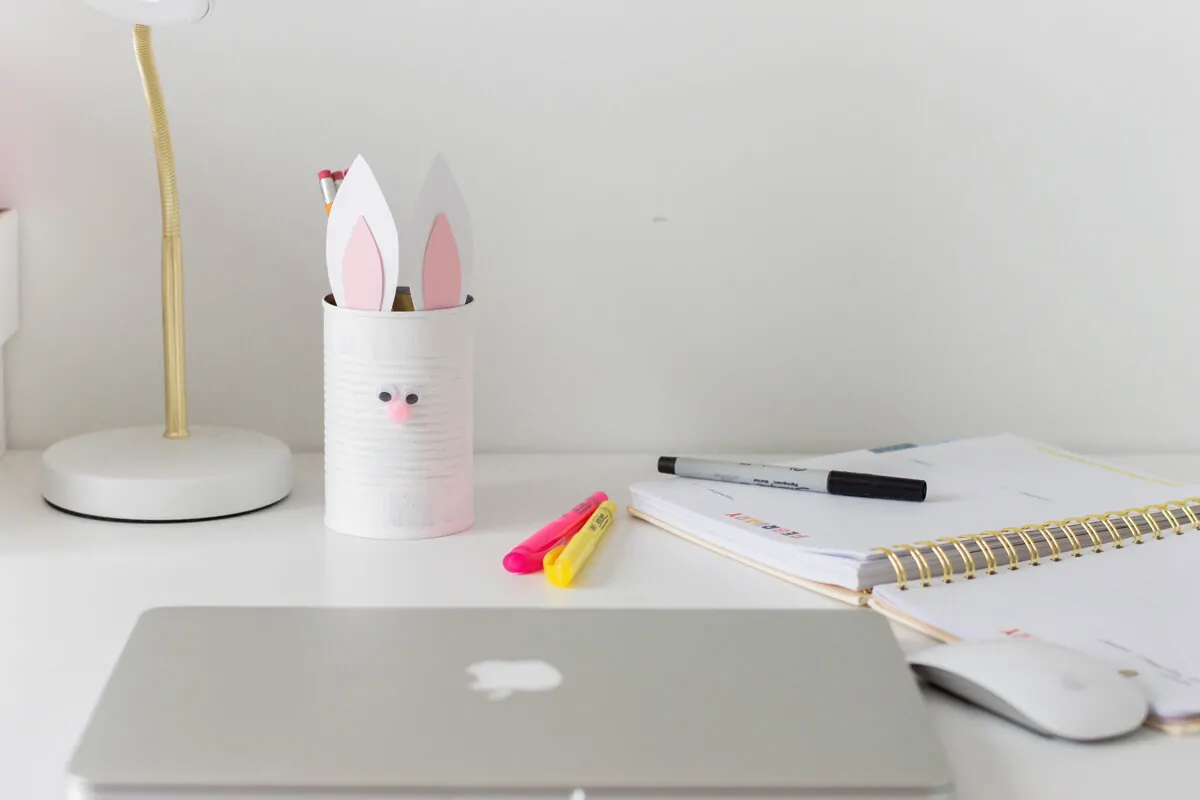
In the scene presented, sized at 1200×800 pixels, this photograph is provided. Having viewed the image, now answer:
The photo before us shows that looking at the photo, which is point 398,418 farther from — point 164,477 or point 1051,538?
point 1051,538

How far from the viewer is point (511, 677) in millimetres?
602

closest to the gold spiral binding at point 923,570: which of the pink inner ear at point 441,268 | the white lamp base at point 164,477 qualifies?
the pink inner ear at point 441,268

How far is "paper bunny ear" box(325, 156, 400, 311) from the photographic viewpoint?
81 cm

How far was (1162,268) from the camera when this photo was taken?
1.11 metres

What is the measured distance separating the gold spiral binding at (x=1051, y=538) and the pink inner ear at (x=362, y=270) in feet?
1.13

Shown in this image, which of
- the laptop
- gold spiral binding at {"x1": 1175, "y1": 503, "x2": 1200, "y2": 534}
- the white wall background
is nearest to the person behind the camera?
the laptop

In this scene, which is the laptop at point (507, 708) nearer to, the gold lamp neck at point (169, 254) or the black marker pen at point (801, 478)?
the black marker pen at point (801, 478)

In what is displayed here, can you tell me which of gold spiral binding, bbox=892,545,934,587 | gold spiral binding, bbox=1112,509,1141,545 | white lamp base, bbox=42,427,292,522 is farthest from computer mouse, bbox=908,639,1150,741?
white lamp base, bbox=42,427,292,522

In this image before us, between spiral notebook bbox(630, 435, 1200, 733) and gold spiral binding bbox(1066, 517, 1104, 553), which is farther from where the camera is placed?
gold spiral binding bbox(1066, 517, 1104, 553)

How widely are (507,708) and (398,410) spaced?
11.4 inches

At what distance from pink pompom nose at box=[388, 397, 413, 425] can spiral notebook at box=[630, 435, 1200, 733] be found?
18cm

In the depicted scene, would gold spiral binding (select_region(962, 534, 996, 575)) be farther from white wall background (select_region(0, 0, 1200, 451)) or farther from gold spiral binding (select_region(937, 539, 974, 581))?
white wall background (select_region(0, 0, 1200, 451))

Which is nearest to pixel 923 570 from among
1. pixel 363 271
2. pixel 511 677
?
pixel 511 677

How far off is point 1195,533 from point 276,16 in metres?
0.77
